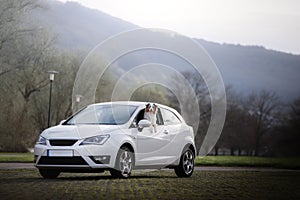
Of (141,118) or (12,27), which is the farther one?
(12,27)

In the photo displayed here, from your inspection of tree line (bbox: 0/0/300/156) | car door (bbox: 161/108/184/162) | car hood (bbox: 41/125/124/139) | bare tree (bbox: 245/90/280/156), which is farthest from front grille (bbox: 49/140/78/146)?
bare tree (bbox: 245/90/280/156)

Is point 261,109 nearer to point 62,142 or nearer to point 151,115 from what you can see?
point 151,115

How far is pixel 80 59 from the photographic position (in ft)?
230

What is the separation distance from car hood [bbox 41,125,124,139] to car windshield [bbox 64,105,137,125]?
0.50 metres

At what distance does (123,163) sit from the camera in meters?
14.8

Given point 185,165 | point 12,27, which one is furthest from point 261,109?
point 185,165

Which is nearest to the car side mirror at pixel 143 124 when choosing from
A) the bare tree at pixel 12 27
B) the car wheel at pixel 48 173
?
the car wheel at pixel 48 173

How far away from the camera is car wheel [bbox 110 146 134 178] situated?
1462 centimetres

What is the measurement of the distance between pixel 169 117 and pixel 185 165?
1.39 m

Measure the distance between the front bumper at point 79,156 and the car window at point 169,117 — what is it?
2541 mm

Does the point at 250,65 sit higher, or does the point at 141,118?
the point at 250,65

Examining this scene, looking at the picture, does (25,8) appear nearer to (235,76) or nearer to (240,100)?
(240,100)

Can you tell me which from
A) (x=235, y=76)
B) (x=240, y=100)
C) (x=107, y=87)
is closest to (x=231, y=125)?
(x=240, y=100)

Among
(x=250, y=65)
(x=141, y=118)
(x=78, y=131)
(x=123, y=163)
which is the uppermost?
(x=250, y=65)
